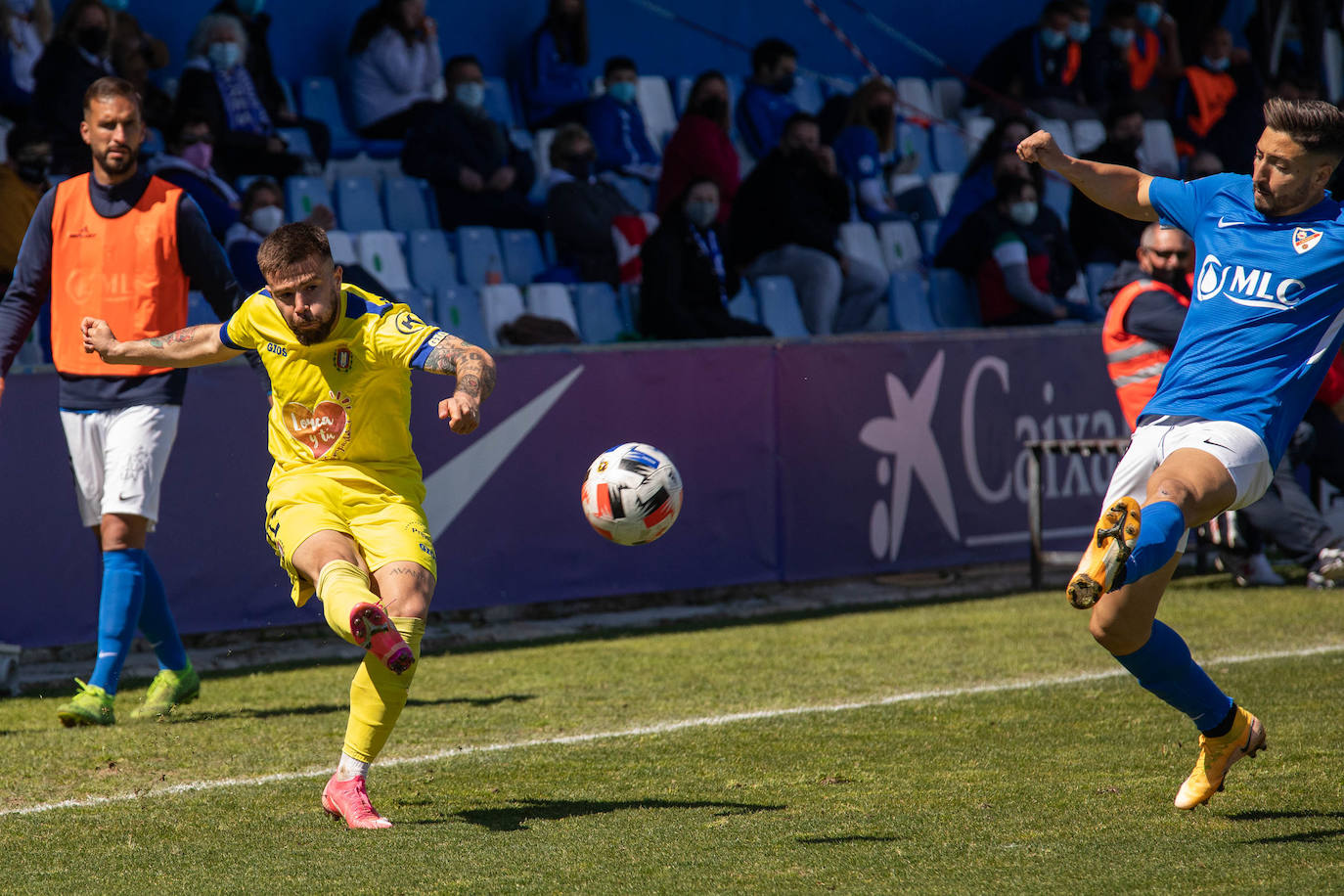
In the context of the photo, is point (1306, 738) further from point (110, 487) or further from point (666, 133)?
point (666, 133)

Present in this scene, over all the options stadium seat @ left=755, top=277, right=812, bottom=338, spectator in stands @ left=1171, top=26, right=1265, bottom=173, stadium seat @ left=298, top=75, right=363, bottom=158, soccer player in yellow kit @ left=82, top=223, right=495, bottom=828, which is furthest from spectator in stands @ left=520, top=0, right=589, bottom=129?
soccer player in yellow kit @ left=82, top=223, right=495, bottom=828

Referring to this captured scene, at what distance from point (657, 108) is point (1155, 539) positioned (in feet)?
35.5

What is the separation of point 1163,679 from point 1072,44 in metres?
12.4

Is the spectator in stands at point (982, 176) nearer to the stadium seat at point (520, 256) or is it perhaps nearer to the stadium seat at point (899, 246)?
the stadium seat at point (899, 246)

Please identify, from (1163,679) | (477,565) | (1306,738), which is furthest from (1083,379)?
(1163,679)

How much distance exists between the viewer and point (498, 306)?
11180 millimetres

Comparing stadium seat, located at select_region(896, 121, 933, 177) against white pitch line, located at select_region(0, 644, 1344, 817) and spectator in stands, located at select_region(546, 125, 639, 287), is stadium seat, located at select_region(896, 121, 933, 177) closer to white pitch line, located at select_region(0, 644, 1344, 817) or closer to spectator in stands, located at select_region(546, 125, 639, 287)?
spectator in stands, located at select_region(546, 125, 639, 287)

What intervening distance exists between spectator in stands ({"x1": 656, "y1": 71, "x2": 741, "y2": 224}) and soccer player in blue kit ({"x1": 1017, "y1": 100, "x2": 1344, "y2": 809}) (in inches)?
308

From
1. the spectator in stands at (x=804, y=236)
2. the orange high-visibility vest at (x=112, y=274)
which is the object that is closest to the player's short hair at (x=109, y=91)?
the orange high-visibility vest at (x=112, y=274)

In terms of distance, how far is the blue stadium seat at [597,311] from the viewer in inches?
452

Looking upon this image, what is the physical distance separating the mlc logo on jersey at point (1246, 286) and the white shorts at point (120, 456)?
12.6ft

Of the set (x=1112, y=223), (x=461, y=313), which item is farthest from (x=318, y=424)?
(x=1112, y=223)

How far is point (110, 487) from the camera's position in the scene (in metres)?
6.32

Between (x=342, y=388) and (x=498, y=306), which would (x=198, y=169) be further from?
(x=342, y=388)
